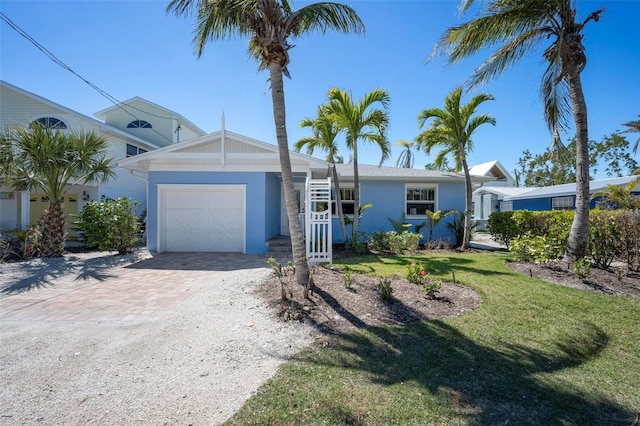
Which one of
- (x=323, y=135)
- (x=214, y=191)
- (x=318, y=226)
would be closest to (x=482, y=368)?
(x=318, y=226)

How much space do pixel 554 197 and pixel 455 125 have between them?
1409 centimetres

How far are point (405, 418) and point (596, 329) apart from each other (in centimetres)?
360

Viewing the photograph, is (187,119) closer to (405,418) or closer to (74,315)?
(74,315)

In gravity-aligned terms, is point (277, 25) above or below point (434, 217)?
above

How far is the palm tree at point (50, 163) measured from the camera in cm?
841

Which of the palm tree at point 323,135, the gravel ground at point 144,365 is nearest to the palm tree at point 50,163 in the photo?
the gravel ground at point 144,365

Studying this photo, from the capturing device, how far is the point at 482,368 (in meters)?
2.99

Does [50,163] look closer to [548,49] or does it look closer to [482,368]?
[482,368]

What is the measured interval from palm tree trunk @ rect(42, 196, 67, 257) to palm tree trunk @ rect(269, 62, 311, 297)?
885 centimetres

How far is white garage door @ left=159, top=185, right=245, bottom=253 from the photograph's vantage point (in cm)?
1042

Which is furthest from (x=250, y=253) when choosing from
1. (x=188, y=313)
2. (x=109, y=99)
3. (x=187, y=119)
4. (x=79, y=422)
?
(x=187, y=119)

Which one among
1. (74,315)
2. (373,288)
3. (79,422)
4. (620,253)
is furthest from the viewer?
(620,253)

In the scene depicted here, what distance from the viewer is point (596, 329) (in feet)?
12.9

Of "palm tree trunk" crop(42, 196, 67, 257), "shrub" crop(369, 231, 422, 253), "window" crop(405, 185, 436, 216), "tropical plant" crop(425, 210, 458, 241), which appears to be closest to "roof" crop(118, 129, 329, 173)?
"palm tree trunk" crop(42, 196, 67, 257)
